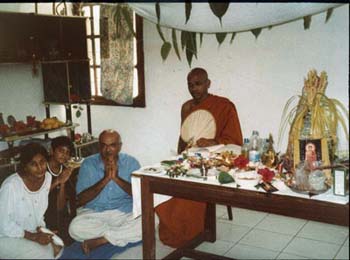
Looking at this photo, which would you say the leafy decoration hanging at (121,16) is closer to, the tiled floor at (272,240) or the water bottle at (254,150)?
the water bottle at (254,150)

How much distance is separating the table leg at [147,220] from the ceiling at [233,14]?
2.50ft

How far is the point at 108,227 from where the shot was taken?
8.82 feet

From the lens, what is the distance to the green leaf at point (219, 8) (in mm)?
1786

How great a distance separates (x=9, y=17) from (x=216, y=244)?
180cm

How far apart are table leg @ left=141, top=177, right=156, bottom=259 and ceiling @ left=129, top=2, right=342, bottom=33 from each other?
0.76 m

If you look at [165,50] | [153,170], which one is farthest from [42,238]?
[165,50]

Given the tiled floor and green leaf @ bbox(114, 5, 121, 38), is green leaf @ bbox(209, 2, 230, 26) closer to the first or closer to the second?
green leaf @ bbox(114, 5, 121, 38)

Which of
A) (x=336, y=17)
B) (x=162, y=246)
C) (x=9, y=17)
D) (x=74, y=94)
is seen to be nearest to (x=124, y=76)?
(x=74, y=94)

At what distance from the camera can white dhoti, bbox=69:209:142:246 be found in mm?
2666

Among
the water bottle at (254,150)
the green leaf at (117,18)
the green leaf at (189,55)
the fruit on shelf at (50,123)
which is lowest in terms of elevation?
the water bottle at (254,150)

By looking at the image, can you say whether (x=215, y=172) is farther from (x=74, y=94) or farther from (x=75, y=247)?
(x=74, y=94)

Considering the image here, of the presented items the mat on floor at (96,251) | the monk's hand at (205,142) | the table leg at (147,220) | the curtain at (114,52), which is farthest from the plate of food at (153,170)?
the curtain at (114,52)

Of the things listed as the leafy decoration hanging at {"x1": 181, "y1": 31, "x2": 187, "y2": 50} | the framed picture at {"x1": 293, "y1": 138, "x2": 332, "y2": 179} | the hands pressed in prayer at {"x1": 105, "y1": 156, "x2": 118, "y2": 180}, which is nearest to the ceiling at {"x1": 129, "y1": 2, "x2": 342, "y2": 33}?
the framed picture at {"x1": 293, "y1": 138, "x2": 332, "y2": 179}

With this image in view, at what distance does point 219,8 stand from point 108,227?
1485 millimetres
